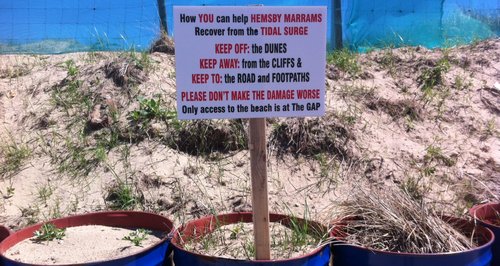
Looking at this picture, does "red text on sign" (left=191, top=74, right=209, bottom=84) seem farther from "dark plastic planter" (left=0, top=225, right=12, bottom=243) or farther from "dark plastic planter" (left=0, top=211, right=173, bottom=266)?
"dark plastic planter" (left=0, top=225, right=12, bottom=243)

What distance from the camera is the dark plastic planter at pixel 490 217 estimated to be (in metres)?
3.38

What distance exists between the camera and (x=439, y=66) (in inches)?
228

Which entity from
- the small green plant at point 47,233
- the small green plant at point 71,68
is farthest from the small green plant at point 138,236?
the small green plant at point 71,68

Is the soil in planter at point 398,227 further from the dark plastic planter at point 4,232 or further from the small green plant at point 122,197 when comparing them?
the dark plastic planter at point 4,232

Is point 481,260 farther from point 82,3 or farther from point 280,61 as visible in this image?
point 82,3

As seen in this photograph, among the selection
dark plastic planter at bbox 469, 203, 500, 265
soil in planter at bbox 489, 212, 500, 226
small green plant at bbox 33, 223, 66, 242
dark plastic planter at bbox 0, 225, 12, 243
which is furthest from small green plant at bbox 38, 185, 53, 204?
soil in planter at bbox 489, 212, 500, 226

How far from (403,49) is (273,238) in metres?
3.73

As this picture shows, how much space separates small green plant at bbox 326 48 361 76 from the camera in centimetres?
576

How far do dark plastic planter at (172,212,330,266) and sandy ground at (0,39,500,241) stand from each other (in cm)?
44

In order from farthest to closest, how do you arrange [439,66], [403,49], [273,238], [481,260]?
[403,49] → [439,66] → [273,238] → [481,260]

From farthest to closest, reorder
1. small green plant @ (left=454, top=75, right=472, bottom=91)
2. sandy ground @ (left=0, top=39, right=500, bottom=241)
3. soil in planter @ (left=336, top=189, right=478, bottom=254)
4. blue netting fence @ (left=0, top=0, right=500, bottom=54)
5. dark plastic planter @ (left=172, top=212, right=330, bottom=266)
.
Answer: blue netting fence @ (left=0, top=0, right=500, bottom=54)
small green plant @ (left=454, top=75, right=472, bottom=91)
sandy ground @ (left=0, top=39, right=500, bottom=241)
soil in planter @ (left=336, top=189, right=478, bottom=254)
dark plastic planter @ (left=172, top=212, right=330, bottom=266)

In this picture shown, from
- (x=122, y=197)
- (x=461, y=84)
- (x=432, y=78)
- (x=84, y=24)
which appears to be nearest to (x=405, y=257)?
(x=122, y=197)

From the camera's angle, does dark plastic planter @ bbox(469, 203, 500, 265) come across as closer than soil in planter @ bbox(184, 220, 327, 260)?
No

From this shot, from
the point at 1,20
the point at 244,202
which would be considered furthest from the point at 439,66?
the point at 1,20
